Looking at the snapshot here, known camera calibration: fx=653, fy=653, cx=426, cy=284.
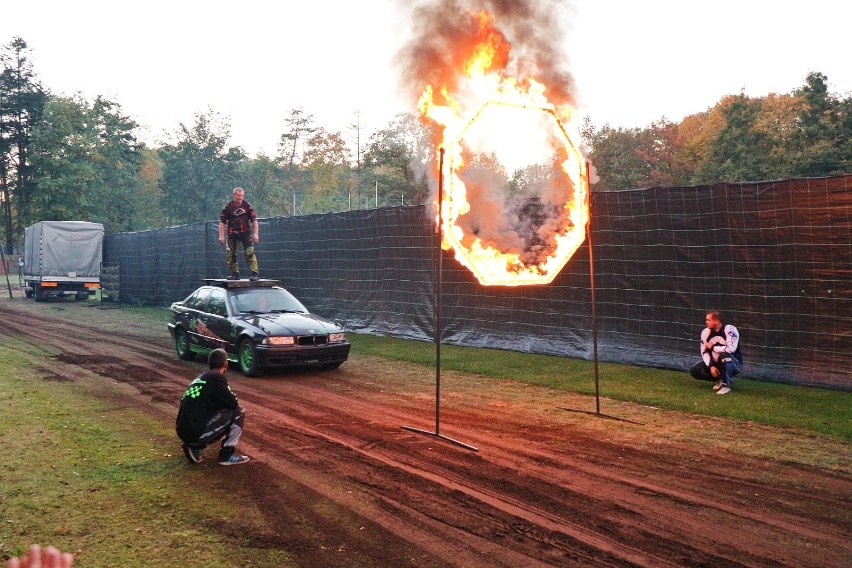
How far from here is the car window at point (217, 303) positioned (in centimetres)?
1273

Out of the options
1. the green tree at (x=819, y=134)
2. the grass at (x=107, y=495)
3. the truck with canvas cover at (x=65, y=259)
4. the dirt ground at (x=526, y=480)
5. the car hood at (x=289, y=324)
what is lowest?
the dirt ground at (x=526, y=480)

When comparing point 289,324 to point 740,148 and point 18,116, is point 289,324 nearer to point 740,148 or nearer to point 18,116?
point 740,148

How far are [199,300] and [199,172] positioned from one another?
183ft

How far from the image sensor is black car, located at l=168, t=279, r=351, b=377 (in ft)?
38.0

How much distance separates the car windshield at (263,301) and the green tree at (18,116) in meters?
46.4

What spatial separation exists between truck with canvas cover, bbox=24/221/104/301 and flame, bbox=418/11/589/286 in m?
26.6

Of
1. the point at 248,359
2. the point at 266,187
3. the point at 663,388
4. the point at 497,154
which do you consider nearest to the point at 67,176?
the point at 266,187

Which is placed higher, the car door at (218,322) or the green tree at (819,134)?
the green tree at (819,134)

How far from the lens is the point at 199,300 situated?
1365 cm

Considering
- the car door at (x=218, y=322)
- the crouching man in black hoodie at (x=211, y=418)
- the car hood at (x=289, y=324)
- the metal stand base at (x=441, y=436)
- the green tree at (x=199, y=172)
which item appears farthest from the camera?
the green tree at (x=199, y=172)

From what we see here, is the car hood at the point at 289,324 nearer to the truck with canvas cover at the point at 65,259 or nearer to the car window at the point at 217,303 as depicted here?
the car window at the point at 217,303

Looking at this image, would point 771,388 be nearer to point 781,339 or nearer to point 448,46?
point 781,339

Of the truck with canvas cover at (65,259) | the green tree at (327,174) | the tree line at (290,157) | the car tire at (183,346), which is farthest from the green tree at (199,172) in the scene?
the car tire at (183,346)

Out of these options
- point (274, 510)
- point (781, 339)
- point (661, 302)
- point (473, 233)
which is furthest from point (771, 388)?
point (274, 510)
